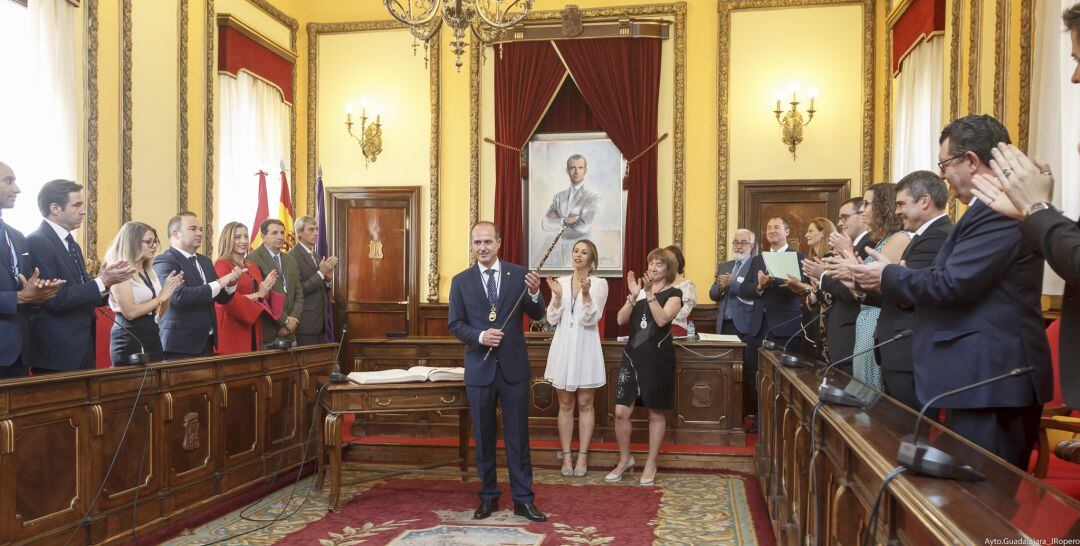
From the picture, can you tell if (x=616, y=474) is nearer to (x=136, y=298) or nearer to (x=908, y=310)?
(x=908, y=310)

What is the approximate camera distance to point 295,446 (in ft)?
17.1

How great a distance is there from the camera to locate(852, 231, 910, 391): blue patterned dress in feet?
11.4

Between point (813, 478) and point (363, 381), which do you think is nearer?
point (813, 478)

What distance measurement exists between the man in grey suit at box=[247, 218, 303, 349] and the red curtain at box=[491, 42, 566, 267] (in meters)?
2.71

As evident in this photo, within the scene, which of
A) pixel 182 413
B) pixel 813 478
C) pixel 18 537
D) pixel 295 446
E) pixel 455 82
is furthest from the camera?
pixel 455 82

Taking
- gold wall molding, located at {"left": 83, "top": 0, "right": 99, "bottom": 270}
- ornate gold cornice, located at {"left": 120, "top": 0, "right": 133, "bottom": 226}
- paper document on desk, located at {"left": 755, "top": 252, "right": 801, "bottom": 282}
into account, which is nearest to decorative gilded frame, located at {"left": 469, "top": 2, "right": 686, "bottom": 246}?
paper document on desk, located at {"left": 755, "top": 252, "right": 801, "bottom": 282}

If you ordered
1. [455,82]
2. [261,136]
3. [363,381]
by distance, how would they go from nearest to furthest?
[363,381], [261,136], [455,82]

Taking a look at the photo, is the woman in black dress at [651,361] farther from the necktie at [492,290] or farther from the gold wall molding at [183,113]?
the gold wall molding at [183,113]

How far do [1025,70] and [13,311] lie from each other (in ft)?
18.0

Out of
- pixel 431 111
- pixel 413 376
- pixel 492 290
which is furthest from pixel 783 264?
pixel 431 111

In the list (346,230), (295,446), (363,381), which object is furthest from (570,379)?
(346,230)

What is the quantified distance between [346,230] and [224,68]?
2.16m

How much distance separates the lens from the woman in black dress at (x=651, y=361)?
5039 mm

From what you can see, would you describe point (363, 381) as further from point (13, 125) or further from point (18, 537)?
point (13, 125)
